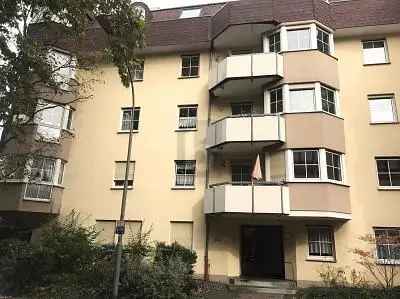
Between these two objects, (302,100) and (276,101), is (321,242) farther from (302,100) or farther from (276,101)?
(276,101)

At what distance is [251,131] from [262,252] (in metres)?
6.27

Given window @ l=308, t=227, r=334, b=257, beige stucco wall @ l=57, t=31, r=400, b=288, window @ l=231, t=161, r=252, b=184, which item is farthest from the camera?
window @ l=231, t=161, r=252, b=184

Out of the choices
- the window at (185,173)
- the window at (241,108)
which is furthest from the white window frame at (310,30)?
the window at (185,173)

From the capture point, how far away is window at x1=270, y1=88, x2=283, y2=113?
19.2 meters

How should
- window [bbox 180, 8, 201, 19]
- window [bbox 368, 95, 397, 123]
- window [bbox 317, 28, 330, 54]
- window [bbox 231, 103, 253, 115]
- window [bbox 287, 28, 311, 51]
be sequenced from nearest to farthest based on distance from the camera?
window [bbox 368, 95, 397, 123], window [bbox 287, 28, 311, 51], window [bbox 317, 28, 330, 54], window [bbox 231, 103, 253, 115], window [bbox 180, 8, 201, 19]

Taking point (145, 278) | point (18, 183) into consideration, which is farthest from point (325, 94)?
point (18, 183)

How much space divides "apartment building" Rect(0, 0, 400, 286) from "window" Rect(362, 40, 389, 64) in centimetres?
10

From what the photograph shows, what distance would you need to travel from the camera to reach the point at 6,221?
830 inches

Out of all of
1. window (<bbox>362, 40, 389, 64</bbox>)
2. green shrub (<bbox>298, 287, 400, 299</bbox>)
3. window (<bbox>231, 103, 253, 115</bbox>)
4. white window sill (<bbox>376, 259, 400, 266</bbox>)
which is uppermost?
window (<bbox>362, 40, 389, 64</bbox>)

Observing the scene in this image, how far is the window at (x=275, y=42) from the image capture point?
66.0ft

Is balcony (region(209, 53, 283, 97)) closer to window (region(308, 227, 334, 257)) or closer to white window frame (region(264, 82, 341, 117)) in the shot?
white window frame (region(264, 82, 341, 117))

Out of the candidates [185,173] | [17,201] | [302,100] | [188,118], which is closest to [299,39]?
[302,100]

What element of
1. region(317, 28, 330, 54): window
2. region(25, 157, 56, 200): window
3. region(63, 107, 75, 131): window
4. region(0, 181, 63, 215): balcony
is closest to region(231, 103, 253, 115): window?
region(317, 28, 330, 54): window

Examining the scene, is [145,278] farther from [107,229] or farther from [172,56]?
[172,56]
